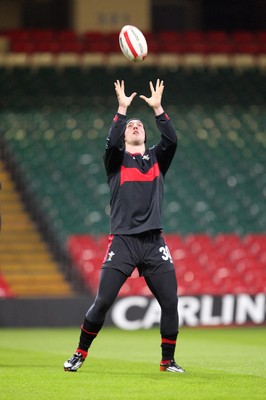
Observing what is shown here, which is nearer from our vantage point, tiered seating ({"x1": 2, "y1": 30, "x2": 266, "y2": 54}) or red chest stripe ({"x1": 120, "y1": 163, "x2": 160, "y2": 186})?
red chest stripe ({"x1": 120, "y1": 163, "x2": 160, "y2": 186})

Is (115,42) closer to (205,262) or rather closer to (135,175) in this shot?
(205,262)

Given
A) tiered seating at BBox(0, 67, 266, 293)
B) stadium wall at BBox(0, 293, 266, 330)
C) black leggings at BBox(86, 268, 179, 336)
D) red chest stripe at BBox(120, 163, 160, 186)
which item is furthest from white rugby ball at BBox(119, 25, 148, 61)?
tiered seating at BBox(0, 67, 266, 293)

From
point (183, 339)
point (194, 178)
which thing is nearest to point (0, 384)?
point (183, 339)

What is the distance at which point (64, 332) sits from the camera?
14.0m

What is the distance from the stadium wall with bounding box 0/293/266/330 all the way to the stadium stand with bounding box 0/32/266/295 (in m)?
0.80

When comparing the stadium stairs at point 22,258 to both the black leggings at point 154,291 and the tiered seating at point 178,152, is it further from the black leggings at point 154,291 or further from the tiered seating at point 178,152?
the black leggings at point 154,291

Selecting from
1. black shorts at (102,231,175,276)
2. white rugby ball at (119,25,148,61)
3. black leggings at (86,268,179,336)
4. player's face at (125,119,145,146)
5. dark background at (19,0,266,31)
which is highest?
white rugby ball at (119,25,148,61)

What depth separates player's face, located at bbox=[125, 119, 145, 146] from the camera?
7.83 m

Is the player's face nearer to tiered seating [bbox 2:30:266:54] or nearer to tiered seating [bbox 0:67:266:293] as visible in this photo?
tiered seating [bbox 0:67:266:293]

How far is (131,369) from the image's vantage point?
26.8 feet

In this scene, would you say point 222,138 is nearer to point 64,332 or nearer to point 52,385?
point 64,332

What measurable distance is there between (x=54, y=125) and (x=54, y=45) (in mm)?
2564

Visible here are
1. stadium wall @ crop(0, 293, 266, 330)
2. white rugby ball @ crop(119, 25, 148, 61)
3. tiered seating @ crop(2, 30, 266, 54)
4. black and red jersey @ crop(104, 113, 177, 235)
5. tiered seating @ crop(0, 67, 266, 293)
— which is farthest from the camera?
tiered seating @ crop(2, 30, 266, 54)

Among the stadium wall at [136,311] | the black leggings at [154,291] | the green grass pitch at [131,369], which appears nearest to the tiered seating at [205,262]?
the stadium wall at [136,311]
